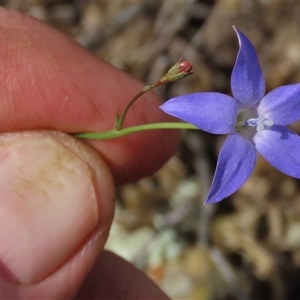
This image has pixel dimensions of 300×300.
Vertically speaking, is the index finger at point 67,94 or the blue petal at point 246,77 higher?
the blue petal at point 246,77

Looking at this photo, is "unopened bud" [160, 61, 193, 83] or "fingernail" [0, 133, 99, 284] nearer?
"unopened bud" [160, 61, 193, 83]

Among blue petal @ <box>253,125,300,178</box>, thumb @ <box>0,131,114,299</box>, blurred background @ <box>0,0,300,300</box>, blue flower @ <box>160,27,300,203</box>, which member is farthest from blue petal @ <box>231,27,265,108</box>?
blurred background @ <box>0,0,300,300</box>

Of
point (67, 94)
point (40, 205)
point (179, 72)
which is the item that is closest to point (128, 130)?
point (179, 72)

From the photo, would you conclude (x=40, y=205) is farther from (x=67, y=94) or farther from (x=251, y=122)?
(x=251, y=122)

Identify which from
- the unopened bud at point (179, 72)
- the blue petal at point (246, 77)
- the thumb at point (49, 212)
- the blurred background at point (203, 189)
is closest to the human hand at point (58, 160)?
the thumb at point (49, 212)

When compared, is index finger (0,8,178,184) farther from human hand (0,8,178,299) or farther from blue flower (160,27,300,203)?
blue flower (160,27,300,203)

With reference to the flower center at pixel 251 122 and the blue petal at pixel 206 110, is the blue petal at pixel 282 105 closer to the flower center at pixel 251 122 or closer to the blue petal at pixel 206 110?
the flower center at pixel 251 122

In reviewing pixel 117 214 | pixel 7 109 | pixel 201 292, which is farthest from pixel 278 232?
pixel 7 109
